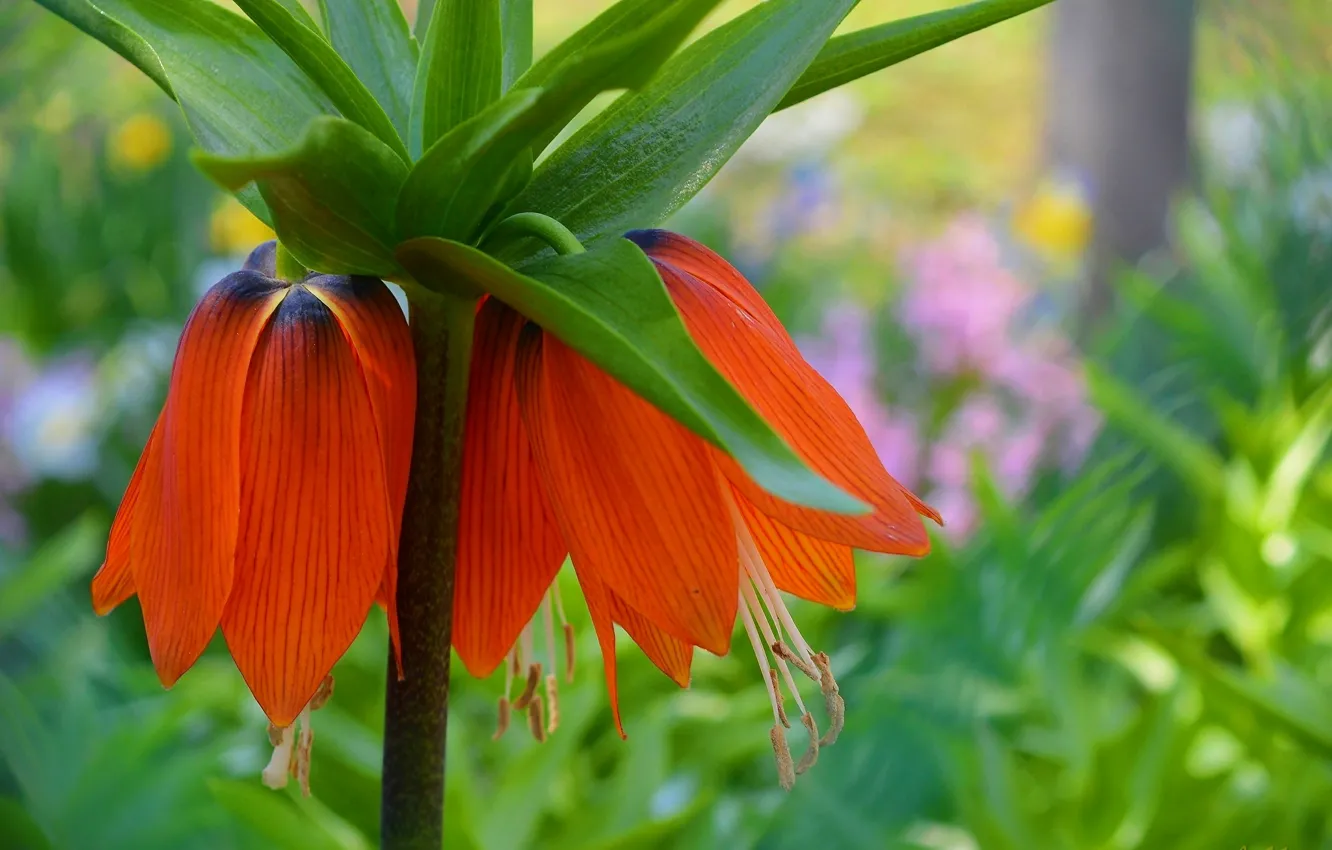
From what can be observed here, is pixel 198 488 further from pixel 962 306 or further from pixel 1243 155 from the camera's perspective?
pixel 1243 155

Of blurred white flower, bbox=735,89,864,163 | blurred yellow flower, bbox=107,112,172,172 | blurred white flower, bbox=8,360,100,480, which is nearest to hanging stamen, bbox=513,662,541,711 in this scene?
blurred white flower, bbox=8,360,100,480

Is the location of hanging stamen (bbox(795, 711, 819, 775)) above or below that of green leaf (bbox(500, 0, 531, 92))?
below

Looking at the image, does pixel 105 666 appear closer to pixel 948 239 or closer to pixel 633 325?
pixel 633 325

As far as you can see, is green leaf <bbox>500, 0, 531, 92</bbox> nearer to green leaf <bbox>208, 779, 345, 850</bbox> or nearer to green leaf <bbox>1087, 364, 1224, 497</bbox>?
green leaf <bbox>208, 779, 345, 850</bbox>

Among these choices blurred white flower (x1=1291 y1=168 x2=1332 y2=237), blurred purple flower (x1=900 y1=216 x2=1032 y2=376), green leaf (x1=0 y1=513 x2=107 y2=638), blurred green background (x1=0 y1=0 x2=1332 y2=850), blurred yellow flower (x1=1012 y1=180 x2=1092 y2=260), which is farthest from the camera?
blurred yellow flower (x1=1012 y1=180 x2=1092 y2=260)

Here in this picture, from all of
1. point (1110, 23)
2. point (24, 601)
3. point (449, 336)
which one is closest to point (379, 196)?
point (449, 336)

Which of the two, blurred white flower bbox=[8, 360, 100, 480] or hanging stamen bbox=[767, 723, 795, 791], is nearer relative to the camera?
hanging stamen bbox=[767, 723, 795, 791]

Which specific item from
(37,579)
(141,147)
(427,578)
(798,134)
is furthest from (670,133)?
(798,134)

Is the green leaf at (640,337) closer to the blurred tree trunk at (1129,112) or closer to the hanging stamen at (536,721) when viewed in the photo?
the hanging stamen at (536,721)
